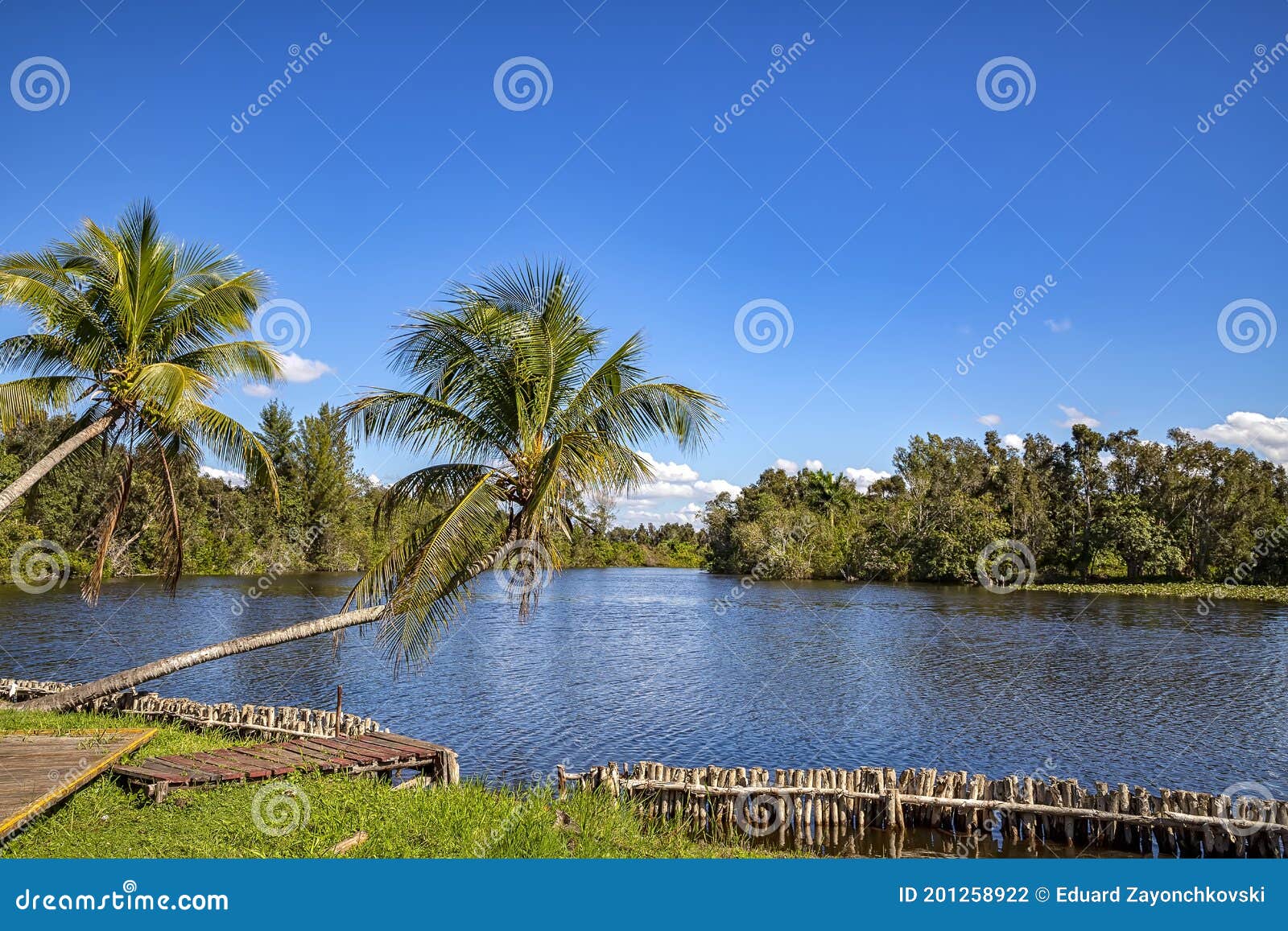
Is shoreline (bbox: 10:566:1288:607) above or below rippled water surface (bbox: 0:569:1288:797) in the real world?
above

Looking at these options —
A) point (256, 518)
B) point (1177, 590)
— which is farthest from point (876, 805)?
point (256, 518)

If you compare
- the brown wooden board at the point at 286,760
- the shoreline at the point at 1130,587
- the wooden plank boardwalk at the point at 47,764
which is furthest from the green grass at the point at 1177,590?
the wooden plank boardwalk at the point at 47,764

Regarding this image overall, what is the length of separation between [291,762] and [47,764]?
3.04 metres

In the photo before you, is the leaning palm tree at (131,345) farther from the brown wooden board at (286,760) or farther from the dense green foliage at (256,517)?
the dense green foliage at (256,517)

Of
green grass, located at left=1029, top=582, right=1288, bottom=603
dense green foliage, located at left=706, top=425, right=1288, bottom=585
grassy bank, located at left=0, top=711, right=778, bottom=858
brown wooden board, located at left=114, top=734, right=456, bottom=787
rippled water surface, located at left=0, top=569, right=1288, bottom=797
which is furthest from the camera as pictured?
dense green foliage, located at left=706, top=425, right=1288, bottom=585

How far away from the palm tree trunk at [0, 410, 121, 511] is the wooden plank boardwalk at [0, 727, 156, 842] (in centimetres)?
360

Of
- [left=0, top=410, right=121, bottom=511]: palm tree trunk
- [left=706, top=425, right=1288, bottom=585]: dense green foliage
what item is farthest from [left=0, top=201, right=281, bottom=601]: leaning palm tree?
[left=706, top=425, right=1288, bottom=585]: dense green foliage

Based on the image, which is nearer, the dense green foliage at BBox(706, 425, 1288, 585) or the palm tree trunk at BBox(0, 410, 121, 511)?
the palm tree trunk at BBox(0, 410, 121, 511)

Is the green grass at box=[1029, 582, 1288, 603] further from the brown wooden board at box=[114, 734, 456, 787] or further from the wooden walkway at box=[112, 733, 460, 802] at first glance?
the brown wooden board at box=[114, 734, 456, 787]

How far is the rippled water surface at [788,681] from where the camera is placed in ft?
63.0

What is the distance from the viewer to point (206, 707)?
1709cm

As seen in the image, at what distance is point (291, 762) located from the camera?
12.4m

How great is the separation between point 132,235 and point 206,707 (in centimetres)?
960

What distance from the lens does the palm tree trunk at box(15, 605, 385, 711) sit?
1173 cm
